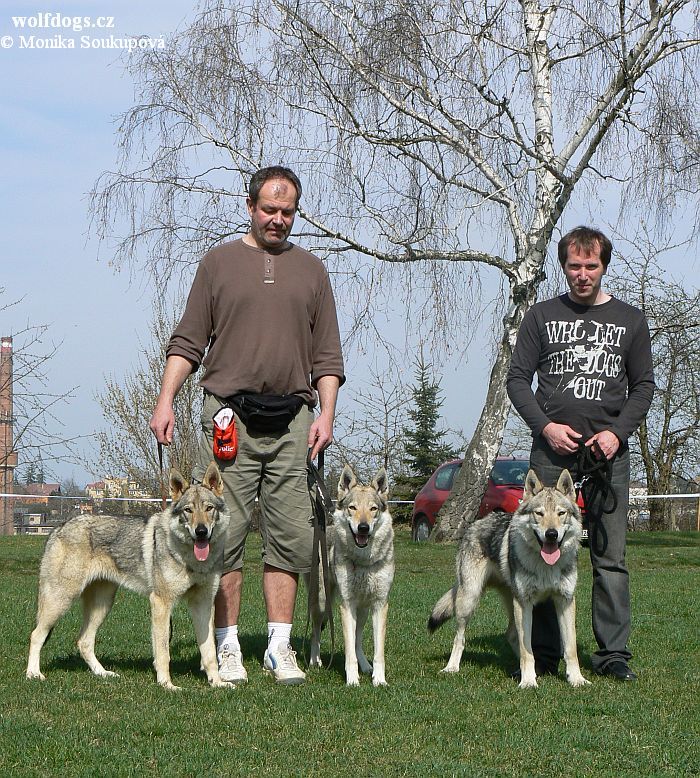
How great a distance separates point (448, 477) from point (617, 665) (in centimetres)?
1329

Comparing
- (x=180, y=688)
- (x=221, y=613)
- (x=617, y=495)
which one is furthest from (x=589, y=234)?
(x=180, y=688)

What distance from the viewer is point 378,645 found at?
18.5ft

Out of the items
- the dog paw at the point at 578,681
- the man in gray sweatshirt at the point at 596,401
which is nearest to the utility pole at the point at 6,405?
the man in gray sweatshirt at the point at 596,401

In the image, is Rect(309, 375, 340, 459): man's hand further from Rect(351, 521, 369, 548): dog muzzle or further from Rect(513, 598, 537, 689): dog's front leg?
Rect(513, 598, 537, 689): dog's front leg

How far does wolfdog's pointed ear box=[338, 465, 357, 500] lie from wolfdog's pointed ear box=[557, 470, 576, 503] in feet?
4.00

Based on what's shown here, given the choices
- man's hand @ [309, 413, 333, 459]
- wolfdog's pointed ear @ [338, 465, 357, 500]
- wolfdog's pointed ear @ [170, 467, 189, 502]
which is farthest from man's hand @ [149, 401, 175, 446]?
wolfdog's pointed ear @ [338, 465, 357, 500]

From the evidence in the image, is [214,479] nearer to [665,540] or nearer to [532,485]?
[532,485]

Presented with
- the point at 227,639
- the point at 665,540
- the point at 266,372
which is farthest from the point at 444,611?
the point at 665,540

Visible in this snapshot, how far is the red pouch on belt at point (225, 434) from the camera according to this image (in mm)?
5430

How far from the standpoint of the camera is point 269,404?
5.50 meters

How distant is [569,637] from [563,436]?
1171 mm

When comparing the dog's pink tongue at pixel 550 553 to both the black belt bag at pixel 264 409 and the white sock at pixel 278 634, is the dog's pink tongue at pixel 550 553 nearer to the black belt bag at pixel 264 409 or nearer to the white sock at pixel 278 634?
the white sock at pixel 278 634

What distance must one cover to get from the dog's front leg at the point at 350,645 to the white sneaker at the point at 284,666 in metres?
0.26

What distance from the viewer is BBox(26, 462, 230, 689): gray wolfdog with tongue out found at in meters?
5.41
